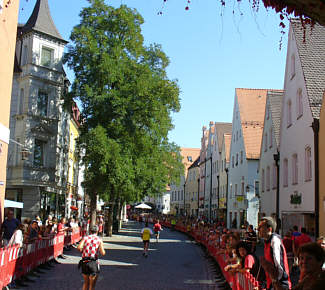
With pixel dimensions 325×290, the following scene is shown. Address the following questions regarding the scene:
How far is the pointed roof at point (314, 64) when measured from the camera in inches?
918

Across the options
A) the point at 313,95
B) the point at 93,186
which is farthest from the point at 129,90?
the point at 313,95

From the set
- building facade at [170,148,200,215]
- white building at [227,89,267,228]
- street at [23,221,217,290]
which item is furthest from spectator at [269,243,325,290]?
building facade at [170,148,200,215]

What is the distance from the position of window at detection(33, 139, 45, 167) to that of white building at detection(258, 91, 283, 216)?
1588cm

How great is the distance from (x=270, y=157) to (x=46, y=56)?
17.5 metres

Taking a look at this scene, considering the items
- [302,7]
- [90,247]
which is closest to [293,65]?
[90,247]

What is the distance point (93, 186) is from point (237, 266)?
2307 cm

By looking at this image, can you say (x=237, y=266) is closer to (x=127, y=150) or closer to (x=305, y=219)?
(x=305, y=219)

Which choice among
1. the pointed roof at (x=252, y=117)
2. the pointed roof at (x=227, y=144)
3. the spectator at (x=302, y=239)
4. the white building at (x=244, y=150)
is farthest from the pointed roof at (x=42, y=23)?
the pointed roof at (x=227, y=144)

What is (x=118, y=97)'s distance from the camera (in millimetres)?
29906

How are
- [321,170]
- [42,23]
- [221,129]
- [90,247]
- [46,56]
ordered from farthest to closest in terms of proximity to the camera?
[221,129], [42,23], [46,56], [321,170], [90,247]

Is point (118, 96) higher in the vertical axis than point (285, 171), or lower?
higher

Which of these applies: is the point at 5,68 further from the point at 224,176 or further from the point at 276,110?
the point at 224,176

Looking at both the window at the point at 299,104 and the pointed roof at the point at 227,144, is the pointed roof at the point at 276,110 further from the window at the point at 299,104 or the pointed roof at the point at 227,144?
the pointed roof at the point at 227,144

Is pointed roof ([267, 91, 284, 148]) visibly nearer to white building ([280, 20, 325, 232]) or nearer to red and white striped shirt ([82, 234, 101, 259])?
white building ([280, 20, 325, 232])
